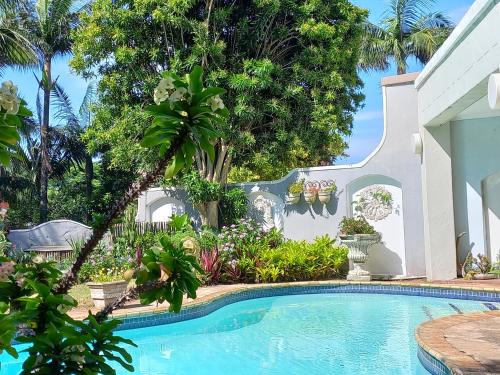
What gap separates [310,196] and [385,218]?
194 cm

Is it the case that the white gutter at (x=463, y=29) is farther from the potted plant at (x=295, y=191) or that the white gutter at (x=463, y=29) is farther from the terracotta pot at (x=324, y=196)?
the potted plant at (x=295, y=191)

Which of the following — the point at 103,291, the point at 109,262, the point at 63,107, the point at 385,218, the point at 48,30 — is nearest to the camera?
the point at 103,291

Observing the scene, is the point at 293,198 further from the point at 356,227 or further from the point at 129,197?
the point at 129,197

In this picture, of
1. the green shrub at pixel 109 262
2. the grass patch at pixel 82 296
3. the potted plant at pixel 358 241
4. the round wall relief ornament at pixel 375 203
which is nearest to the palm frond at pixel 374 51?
the round wall relief ornament at pixel 375 203

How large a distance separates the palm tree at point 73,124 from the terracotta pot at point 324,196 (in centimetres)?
1284

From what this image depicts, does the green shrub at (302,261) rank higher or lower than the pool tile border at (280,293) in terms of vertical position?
higher

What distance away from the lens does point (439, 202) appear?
37.6 feet

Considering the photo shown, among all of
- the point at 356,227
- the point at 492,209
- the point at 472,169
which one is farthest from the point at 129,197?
the point at 492,209

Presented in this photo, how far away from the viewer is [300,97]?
14023mm

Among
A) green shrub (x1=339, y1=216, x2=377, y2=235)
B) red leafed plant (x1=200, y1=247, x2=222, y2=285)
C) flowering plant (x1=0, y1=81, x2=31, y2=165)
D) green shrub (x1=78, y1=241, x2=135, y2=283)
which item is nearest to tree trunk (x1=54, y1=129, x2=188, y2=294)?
flowering plant (x1=0, y1=81, x2=31, y2=165)

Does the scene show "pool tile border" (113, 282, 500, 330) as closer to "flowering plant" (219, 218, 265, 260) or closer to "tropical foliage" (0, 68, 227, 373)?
"flowering plant" (219, 218, 265, 260)

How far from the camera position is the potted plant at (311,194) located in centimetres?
1372

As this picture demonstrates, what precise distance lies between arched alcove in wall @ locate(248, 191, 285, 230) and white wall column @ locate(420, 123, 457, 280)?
4101 millimetres

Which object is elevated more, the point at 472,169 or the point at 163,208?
the point at 472,169
